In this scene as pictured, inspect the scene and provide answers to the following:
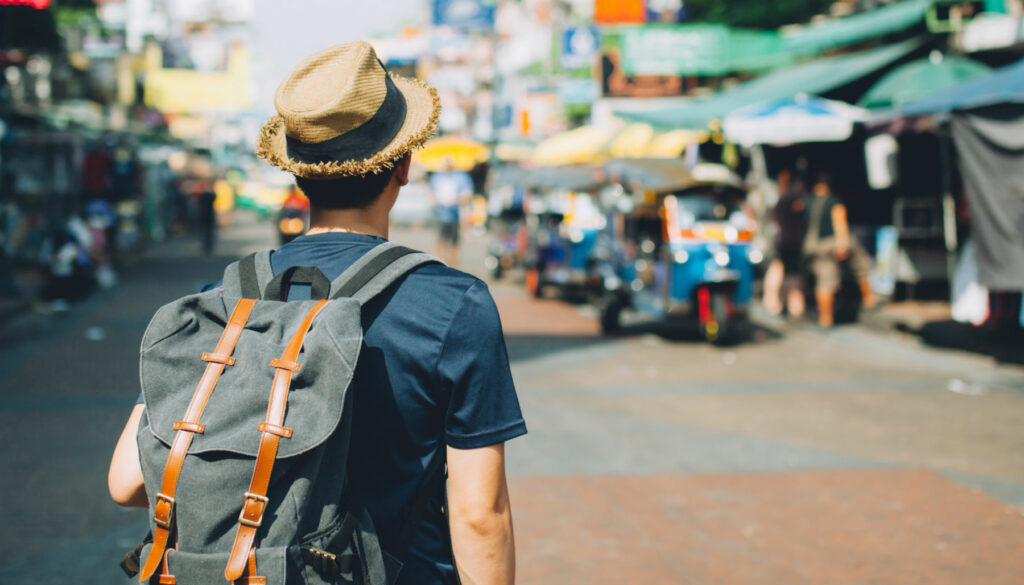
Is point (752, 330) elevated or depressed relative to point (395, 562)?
depressed

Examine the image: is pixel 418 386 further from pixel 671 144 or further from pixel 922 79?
pixel 671 144

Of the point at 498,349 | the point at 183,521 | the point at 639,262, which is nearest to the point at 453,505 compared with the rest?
the point at 498,349

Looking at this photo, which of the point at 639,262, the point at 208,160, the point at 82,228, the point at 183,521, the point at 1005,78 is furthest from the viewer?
the point at 208,160

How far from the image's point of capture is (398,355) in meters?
1.97

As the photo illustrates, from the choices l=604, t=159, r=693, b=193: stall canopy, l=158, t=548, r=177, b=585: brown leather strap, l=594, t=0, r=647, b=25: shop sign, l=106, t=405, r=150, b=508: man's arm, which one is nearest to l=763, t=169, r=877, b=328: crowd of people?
l=604, t=159, r=693, b=193: stall canopy

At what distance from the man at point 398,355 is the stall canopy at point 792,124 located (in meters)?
11.9

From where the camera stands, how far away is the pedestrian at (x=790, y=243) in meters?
14.7

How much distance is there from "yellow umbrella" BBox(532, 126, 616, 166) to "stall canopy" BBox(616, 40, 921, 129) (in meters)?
2.81

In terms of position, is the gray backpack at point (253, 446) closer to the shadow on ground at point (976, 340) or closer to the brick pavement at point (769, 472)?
the brick pavement at point (769, 472)

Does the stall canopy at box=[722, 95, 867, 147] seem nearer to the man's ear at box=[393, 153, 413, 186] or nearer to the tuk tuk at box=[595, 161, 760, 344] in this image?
the tuk tuk at box=[595, 161, 760, 344]

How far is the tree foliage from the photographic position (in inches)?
891

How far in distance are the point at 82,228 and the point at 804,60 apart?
13.0m

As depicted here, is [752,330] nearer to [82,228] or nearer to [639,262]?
[639,262]

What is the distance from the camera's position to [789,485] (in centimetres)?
638
